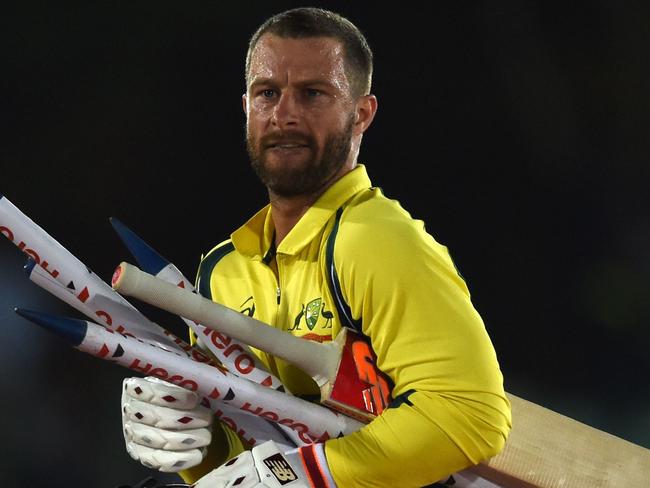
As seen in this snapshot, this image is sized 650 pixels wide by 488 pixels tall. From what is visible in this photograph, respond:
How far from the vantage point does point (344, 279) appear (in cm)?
158

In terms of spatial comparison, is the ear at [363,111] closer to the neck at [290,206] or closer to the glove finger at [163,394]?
the neck at [290,206]

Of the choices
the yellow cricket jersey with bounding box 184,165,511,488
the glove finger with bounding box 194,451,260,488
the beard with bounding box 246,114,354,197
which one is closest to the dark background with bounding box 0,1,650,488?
the beard with bounding box 246,114,354,197

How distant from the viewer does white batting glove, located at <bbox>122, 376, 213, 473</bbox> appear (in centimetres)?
157

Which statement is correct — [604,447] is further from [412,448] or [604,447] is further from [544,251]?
[544,251]

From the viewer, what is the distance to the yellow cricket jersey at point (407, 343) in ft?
4.91

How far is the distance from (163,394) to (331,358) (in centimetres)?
24

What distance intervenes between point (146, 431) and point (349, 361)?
11.7 inches

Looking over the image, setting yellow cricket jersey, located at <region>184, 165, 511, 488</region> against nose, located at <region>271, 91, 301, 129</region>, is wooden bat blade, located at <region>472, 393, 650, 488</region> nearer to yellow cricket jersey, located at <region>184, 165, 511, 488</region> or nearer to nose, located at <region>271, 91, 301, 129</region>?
yellow cricket jersey, located at <region>184, 165, 511, 488</region>

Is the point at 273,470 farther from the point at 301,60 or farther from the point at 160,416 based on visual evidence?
the point at 301,60

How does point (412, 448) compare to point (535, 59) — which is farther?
point (535, 59)

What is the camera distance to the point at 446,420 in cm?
149

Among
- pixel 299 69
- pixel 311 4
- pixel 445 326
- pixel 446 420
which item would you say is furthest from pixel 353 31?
pixel 311 4

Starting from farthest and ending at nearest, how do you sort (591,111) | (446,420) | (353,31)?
(591,111)
(353,31)
(446,420)

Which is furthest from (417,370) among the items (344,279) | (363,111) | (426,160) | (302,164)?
(426,160)
